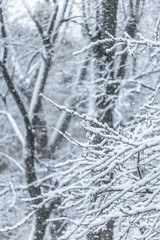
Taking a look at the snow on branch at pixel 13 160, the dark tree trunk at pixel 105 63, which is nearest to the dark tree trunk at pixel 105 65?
the dark tree trunk at pixel 105 63

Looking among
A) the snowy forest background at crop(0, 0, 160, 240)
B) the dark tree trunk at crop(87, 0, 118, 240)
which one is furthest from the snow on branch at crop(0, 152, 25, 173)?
the dark tree trunk at crop(87, 0, 118, 240)

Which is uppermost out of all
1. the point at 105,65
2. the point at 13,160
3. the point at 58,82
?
the point at 105,65

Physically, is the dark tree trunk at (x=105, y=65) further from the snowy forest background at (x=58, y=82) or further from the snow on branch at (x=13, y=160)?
the snow on branch at (x=13, y=160)

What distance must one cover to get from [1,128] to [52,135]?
1.39m

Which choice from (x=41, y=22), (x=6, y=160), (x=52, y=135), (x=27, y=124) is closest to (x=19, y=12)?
(x=41, y=22)

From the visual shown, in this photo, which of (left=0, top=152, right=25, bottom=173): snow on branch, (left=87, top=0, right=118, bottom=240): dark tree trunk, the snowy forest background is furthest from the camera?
(left=0, top=152, right=25, bottom=173): snow on branch

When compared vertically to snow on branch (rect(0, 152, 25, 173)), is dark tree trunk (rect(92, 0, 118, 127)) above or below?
above

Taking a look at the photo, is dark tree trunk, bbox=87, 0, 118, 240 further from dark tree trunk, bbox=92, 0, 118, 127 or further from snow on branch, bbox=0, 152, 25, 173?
snow on branch, bbox=0, 152, 25, 173

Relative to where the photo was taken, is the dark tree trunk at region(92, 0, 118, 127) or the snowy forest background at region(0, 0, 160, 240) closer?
the dark tree trunk at region(92, 0, 118, 127)

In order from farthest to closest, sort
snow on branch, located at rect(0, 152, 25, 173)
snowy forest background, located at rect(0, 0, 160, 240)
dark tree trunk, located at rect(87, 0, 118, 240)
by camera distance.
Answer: snow on branch, located at rect(0, 152, 25, 173) → snowy forest background, located at rect(0, 0, 160, 240) → dark tree trunk, located at rect(87, 0, 118, 240)

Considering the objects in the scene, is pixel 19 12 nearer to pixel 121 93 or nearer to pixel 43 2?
pixel 43 2

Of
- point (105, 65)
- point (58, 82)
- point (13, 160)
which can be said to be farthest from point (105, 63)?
point (13, 160)

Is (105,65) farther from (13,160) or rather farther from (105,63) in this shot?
(13,160)

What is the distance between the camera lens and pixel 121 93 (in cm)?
917
